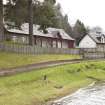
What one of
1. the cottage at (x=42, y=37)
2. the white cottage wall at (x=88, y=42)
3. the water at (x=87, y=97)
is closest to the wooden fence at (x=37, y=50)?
the cottage at (x=42, y=37)

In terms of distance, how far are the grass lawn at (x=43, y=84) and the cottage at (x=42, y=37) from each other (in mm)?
25506

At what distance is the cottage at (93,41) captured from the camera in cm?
11115

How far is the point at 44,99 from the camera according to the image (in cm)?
2828

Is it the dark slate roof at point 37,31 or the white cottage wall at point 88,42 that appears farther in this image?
the white cottage wall at point 88,42

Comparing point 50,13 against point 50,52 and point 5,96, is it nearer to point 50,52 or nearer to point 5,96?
point 50,52

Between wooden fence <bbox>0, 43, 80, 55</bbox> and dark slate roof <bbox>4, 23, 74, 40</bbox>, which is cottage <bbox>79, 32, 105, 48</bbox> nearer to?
dark slate roof <bbox>4, 23, 74, 40</bbox>

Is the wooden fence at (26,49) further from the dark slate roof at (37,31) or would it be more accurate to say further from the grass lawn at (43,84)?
the dark slate roof at (37,31)

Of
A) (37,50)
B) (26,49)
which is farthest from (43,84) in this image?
(37,50)

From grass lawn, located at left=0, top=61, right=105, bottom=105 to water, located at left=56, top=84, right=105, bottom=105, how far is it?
1.07m

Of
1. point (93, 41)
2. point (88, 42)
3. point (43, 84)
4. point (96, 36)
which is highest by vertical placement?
point (96, 36)

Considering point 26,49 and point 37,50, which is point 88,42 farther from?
point 26,49

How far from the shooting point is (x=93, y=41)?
112 m

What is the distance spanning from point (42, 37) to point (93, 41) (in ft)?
102

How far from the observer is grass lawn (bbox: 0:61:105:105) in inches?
1056
